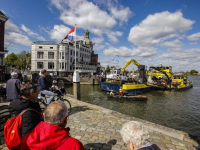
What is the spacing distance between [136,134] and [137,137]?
0.12 ft

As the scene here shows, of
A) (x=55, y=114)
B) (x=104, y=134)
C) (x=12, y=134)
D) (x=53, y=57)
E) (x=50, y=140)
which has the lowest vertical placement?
(x=104, y=134)

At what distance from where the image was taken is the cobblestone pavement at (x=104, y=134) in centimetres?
372

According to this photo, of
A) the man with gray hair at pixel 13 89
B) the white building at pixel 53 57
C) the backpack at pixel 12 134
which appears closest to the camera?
the backpack at pixel 12 134

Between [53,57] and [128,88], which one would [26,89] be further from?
[53,57]

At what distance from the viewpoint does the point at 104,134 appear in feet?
14.4

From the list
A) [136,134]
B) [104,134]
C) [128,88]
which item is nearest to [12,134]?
[136,134]

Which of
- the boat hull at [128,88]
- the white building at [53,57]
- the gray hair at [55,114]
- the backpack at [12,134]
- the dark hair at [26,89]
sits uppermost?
the white building at [53,57]

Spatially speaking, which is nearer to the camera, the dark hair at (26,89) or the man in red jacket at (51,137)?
the man in red jacket at (51,137)

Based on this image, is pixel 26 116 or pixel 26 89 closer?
pixel 26 116

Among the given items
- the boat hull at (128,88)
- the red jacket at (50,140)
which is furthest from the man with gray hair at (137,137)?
the boat hull at (128,88)

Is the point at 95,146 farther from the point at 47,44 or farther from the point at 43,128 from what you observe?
the point at 47,44

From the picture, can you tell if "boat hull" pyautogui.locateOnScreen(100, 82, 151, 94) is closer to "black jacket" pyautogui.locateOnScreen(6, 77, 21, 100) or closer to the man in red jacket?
"black jacket" pyautogui.locateOnScreen(6, 77, 21, 100)

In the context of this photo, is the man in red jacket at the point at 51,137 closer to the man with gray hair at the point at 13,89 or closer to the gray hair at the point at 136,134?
the gray hair at the point at 136,134

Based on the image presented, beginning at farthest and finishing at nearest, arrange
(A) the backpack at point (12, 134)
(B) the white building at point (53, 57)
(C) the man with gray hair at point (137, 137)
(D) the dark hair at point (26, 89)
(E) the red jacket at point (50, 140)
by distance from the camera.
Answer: (B) the white building at point (53, 57) < (D) the dark hair at point (26, 89) < (A) the backpack at point (12, 134) < (C) the man with gray hair at point (137, 137) < (E) the red jacket at point (50, 140)
